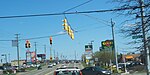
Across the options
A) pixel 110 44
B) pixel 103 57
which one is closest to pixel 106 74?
pixel 110 44

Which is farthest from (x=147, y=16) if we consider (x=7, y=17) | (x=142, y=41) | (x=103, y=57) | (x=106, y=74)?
(x=103, y=57)

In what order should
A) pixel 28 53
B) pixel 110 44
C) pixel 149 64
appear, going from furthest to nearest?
pixel 28 53, pixel 110 44, pixel 149 64

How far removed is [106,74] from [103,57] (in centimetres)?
5290

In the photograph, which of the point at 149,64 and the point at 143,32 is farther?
the point at 149,64

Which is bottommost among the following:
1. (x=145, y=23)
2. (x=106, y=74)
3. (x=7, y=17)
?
(x=106, y=74)

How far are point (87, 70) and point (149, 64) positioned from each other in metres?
23.1

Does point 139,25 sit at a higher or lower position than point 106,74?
higher

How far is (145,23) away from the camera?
11.5 metres

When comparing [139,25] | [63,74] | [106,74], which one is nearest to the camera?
[139,25]

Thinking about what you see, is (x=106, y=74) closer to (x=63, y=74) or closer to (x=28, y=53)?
(x=63, y=74)

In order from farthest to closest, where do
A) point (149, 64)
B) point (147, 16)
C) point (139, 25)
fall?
1. point (149, 64)
2. point (139, 25)
3. point (147, 16)

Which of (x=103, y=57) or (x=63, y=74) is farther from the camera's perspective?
(x=103, y=57)

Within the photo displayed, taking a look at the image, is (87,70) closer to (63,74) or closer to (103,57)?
(63,74)

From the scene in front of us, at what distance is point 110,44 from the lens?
227 ft
